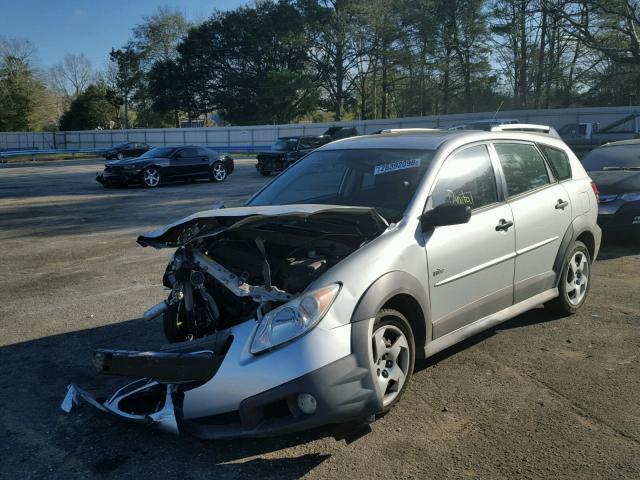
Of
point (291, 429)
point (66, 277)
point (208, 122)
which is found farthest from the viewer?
point (208, 122)

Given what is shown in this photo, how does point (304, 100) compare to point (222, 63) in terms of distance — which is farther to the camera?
point (222, 63)

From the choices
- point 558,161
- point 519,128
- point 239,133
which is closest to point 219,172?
point 519,128

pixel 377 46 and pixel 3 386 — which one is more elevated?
pixel 377 46

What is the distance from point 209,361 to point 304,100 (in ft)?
207

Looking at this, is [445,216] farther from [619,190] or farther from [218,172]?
[218,172]

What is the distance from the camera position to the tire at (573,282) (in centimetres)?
548

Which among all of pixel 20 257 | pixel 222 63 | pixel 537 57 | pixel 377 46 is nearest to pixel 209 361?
pixel 20 257

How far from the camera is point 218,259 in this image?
4129 millimetres

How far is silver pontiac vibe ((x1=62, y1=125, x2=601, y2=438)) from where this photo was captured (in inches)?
128

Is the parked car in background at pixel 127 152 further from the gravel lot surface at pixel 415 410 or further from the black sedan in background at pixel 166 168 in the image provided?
the gravel lot surface at pixel 415 410

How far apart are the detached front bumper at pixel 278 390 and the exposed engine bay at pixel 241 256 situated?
1.41ft

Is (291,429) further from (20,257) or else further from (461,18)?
(461,18)

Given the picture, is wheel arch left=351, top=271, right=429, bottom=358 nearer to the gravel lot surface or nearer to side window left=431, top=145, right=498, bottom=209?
the gravel lot surface

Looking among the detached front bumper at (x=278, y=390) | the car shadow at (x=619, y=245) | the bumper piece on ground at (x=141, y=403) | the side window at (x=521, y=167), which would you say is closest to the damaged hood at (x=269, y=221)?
the detached front bumper at (x=278, y=390)
